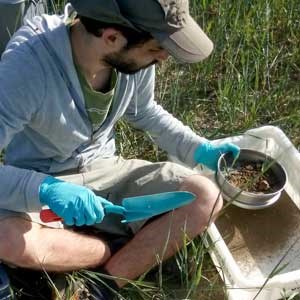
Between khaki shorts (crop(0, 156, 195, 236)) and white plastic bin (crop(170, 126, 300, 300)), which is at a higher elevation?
khaki shorts (crop(0, 156, 195, 236))

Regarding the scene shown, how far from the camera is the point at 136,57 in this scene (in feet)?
5.79

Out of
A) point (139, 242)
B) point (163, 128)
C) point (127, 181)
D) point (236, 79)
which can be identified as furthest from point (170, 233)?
point (236, 79)

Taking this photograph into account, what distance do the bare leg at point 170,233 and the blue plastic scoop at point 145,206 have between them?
0.12m

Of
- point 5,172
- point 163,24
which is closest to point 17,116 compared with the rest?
point 5,172

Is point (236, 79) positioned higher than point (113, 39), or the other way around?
point (113, 39)

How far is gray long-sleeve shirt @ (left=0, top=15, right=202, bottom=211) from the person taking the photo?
174cm

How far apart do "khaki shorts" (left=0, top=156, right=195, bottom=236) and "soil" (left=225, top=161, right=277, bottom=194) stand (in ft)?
0.66

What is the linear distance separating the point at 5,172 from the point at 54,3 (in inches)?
40.9

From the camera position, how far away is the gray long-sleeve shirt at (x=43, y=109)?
5.71 ft

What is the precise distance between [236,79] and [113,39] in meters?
0.96

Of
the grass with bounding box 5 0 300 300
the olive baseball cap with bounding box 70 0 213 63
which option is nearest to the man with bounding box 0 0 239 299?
the olive baseball cap with bounding box 70 0 213 63

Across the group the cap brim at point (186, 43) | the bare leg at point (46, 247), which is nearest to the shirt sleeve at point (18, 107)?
the bare leg at point (46, 247)

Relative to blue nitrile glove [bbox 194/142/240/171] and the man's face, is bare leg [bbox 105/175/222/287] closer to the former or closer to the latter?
blue nitrile glove [bbox 194/142/240/171]

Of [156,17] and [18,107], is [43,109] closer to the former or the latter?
[18,107]
